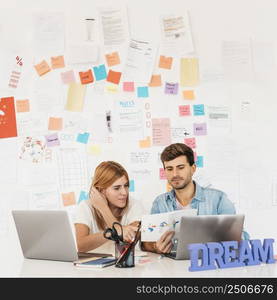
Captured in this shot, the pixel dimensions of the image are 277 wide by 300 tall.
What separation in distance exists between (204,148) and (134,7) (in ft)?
3.69

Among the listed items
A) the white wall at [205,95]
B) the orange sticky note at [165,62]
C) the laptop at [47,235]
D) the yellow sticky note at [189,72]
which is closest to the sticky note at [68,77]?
the white wall at [205,95]

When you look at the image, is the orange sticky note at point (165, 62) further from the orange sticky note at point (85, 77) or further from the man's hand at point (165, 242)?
the man's hand at point (165, 242)

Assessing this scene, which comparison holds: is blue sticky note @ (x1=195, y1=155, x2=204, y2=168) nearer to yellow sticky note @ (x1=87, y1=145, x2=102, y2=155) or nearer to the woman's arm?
yellow sticky note @ (x1=87, y1=145, x2=102, y2=155)

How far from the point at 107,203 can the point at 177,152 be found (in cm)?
59

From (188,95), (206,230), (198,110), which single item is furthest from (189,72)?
(206,230)

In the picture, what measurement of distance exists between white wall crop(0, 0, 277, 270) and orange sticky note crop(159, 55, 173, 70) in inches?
1.4

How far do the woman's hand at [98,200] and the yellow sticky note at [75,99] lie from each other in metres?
0.61

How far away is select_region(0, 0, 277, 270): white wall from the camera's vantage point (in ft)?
12.9

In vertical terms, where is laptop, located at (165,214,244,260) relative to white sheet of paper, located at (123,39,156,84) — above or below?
below

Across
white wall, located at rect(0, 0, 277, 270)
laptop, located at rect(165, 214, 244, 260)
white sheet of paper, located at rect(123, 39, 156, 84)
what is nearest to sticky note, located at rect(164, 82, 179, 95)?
white wall, located at rect(0, 0, 277, 270)

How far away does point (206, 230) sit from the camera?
2.57 meters

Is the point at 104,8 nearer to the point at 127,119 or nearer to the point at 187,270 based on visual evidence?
the point at 127,119

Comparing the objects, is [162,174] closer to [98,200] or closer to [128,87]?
[98,200]
